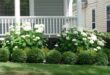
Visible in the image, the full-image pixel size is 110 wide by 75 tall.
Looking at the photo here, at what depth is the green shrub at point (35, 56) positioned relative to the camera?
48.5 ft

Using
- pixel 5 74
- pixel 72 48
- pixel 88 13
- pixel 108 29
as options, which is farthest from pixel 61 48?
pixel 88 13

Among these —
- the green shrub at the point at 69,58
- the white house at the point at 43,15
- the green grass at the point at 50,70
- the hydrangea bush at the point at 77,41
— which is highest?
the white house at the point at 43,15

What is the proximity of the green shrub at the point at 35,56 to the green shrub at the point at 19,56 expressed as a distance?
22cm

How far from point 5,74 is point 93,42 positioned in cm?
600

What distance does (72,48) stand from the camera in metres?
16.1

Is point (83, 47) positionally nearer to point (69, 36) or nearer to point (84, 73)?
point (69, 36)

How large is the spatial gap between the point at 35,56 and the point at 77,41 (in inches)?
93.0

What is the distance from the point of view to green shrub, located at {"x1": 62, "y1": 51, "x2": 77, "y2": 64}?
14781 mm

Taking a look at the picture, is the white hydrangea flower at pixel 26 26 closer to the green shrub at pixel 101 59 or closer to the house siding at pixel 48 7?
the green shrub at pixel 101 59

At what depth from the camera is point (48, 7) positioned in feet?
70.1

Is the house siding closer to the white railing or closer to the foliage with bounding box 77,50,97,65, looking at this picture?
the white railing

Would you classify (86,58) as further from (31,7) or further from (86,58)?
(31,7)

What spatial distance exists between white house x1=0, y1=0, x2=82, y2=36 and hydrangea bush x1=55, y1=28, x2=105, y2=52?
138 cm

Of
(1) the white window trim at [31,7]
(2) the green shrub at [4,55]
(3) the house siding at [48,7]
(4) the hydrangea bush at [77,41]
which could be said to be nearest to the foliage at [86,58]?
(4) the hydrangea bush at [77,41]
